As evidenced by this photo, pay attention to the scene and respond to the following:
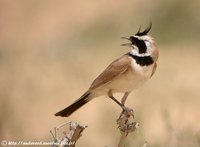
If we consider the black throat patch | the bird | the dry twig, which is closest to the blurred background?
the bird

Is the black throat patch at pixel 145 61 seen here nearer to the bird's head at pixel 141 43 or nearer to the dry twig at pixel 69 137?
the bird's head at pixel 141 43

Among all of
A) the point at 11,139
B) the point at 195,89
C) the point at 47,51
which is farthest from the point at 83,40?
the point at 11,139

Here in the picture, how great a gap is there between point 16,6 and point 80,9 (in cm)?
84

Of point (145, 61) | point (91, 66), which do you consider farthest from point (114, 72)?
point (91, 66)

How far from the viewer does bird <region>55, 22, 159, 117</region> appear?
7.11 meters

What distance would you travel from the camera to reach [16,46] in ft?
43.1

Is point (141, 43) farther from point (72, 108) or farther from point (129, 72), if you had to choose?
point (72, 108)

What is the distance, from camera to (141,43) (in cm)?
710

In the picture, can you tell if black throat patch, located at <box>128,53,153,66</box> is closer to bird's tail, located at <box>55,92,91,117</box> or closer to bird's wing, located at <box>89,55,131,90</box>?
bird's wing, located at <box>89,55,131,90</box>

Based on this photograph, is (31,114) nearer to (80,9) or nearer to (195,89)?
(195,89)

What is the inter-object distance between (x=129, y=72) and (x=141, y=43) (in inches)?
10.0

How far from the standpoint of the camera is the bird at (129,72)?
7113 mm

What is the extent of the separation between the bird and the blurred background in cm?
35

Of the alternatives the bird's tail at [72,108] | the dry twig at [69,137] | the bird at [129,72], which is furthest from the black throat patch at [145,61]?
the dry twig at [69,137]
